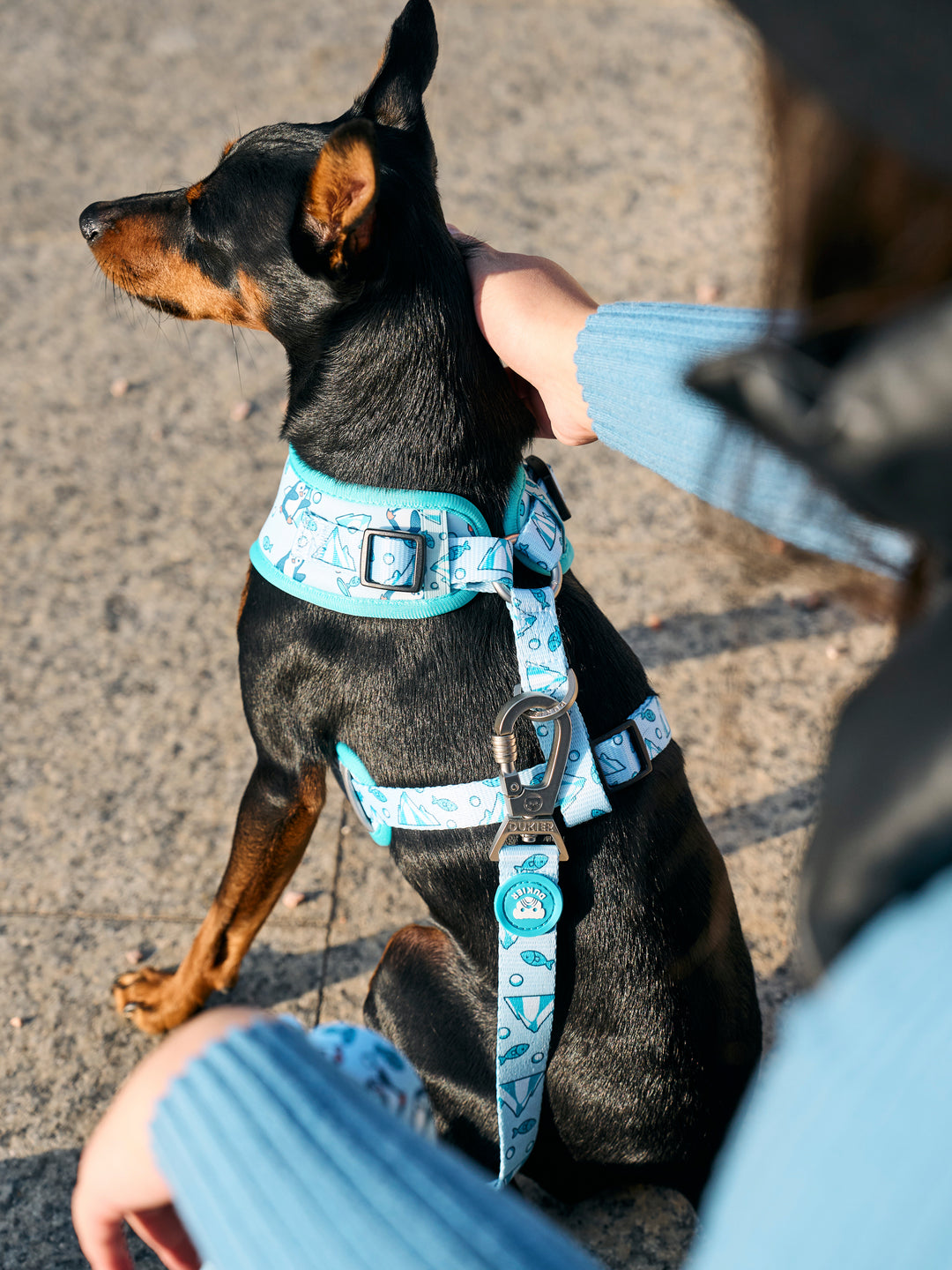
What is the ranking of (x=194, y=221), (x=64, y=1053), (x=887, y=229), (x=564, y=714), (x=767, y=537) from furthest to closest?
(x=64, y=1053) < (x=194, y=221) < (x=564, y=714) < (x=767, y=537) < (x=887, y=229)

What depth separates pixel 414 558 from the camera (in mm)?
1656

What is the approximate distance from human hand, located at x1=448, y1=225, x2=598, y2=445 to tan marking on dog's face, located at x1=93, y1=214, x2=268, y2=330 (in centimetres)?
49

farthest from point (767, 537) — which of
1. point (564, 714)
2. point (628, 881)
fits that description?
point (628, 881)

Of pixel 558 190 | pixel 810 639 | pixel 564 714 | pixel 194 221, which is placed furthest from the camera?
pixel 558 190

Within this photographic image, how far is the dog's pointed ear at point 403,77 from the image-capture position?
1.98 meters

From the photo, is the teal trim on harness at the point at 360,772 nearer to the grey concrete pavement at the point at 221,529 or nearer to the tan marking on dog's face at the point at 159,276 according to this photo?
the grey concrete pavement at the point at 221,529

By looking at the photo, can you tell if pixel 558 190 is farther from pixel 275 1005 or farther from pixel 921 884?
pixel 921 884

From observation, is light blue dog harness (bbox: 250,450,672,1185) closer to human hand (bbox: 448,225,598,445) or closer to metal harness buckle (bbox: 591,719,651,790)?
metal harness buckle (bbox: 591,719,651,790)

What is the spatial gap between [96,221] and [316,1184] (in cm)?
205

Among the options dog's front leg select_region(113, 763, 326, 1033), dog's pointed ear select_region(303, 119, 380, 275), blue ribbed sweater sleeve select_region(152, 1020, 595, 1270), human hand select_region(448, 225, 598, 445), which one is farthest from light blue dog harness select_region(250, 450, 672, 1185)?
blue ribbed sweater sleeve select_region(152, 1020, 595, 1270)

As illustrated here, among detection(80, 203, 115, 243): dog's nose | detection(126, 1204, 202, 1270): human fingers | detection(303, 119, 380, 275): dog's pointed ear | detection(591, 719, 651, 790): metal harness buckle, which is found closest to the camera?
detection(126, 1204, 202, 1270): human fingers

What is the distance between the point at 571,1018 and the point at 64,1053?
1293 mm

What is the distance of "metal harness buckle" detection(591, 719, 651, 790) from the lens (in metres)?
1.64

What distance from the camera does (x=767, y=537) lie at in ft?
3.16
